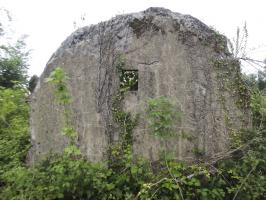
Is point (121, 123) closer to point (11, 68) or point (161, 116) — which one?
point (161, 116)

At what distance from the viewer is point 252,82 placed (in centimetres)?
497

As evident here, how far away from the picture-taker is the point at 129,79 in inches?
183

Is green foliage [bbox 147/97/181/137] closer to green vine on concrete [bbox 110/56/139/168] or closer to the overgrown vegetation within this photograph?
the overgrown vegetation

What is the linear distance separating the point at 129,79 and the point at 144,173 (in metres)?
1.32

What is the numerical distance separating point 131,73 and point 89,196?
177cm

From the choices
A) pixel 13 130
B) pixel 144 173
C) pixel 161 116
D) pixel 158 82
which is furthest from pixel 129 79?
pixel 13 130

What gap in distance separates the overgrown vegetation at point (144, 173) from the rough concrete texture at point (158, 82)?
18 cm

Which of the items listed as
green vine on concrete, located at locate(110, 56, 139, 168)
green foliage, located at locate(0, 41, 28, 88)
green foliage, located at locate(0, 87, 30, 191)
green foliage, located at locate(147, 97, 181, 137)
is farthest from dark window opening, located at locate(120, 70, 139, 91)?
green foliage, located at locate(0, 41, 28, 88)

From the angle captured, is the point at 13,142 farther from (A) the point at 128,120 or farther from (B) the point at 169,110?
(B) the point at 169,110

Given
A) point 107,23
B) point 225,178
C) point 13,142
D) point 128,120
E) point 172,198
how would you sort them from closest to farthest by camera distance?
point 172,198 < point 225,178 < point 128,120 < point 107,23 < point 13,142

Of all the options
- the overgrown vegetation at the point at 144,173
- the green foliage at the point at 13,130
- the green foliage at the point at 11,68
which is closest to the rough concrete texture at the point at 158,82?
the overgrown vegetation at the point at 144,173

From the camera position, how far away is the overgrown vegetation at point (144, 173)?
3.89m

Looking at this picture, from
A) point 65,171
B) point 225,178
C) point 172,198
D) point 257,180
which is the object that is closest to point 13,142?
point 65,171

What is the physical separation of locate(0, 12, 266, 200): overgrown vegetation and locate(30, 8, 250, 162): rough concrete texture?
176 mm
